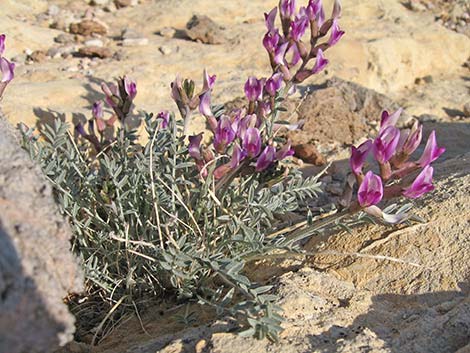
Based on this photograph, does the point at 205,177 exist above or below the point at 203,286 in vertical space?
above

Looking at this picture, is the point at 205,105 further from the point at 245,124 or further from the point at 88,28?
the point at 88,28

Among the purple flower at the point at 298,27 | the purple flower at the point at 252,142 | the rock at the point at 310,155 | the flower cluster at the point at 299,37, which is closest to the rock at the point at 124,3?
the rock at the point at 310,155

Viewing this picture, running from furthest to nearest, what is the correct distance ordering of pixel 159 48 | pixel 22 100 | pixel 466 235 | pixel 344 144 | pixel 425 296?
pixel 159 48, pixel 344 144, pixel 22 100, pixel 466 235, pixel 425 296

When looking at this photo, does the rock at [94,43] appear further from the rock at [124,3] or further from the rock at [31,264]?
the rock at [31,264]

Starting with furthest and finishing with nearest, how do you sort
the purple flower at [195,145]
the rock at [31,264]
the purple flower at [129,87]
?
1. the purple flower at [129,87]
2. the purple flower at [195,145]
3. the rock at [31,264]

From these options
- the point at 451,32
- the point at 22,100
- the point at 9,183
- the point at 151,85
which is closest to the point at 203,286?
the point at 9,183

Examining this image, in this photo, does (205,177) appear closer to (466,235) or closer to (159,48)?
(466,235)
